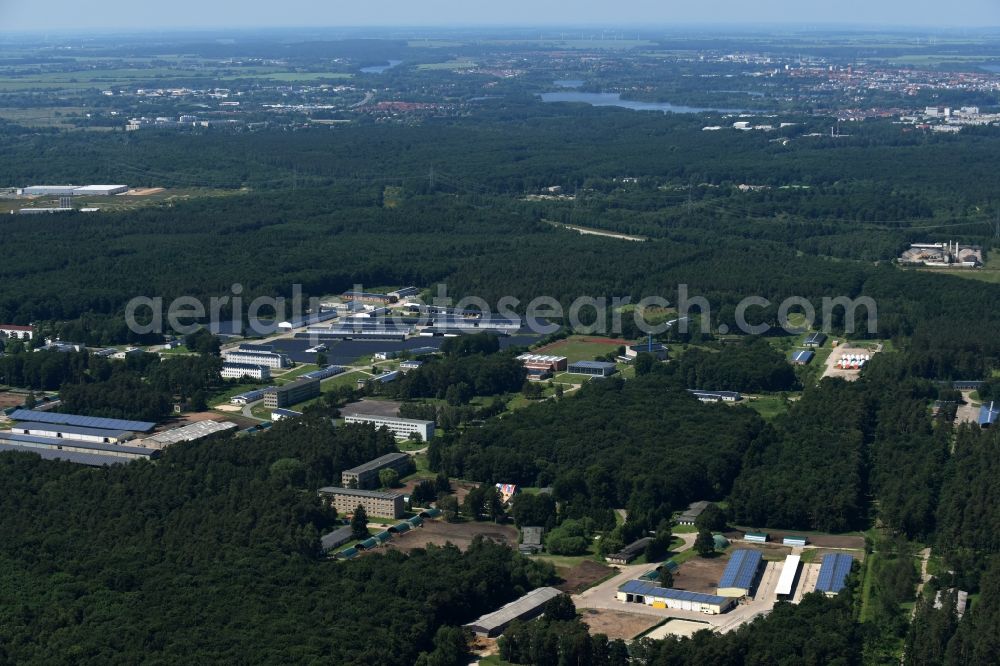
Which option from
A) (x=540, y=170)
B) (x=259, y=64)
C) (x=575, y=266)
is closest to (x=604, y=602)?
(x=575, y=266)

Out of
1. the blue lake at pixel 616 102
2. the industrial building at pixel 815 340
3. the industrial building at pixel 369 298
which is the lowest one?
the blue lake at pixel 616 102

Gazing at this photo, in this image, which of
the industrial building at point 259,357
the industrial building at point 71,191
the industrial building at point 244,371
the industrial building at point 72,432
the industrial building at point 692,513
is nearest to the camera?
the industrial building at point 692,513

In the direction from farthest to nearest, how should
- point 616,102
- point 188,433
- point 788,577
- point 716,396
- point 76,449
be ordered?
point 616,102 → point 716,396 → point 188,433 → point 76,449 → point 788,577

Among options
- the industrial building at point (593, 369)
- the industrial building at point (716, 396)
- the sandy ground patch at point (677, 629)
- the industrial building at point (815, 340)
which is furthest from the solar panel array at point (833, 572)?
the industrial building at point (815, 340)

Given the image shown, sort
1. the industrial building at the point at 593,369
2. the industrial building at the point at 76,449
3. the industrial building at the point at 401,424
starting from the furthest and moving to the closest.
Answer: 1. the industrial building at the point at 593,369
2. the industrial building at the point at 401,424
3. the industrial building at the point at 76,449

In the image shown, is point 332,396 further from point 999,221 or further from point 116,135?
point 116,135

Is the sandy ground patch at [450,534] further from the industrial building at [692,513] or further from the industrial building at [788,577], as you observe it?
the industrial building at [788,577]

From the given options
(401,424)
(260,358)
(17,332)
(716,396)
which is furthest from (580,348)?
(17,332)

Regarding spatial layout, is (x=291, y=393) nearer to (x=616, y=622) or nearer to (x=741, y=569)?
(x=741, y=569)
